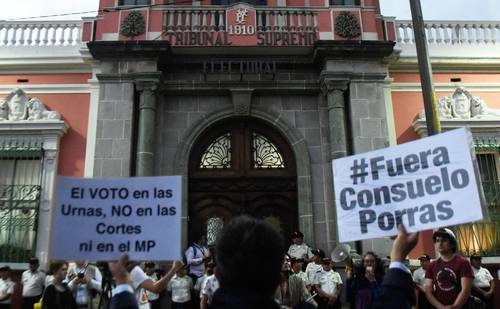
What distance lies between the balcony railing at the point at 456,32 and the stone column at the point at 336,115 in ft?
8.59

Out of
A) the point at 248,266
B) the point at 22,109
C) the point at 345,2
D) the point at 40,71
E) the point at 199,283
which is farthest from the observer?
the point at 345,2

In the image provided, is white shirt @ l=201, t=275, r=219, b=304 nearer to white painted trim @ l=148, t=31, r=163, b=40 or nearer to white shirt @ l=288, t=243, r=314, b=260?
white shirt @ l=288, t=243, r=314, b=260

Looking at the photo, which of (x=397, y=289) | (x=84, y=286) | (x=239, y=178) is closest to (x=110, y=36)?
(x=239, y=178)

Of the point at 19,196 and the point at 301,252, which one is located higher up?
the point at 19,196

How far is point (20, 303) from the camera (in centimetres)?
1038

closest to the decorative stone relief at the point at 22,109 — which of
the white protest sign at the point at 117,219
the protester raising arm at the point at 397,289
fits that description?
the white protest sign at the point at 117,219

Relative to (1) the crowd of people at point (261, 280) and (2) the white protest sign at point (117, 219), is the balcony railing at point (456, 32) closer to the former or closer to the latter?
(1) the crowd of people at point (261, 280)

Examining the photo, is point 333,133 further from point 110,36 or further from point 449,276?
point 449,276

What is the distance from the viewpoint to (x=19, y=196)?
11.4m

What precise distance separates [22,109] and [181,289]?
635cm

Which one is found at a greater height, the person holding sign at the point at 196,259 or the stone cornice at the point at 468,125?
the stone cornice at the point at 468,125

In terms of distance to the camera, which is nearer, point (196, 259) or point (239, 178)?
point (196, 259)

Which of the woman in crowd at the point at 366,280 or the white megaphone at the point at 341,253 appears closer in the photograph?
the woman in crowd at the point at 366,280

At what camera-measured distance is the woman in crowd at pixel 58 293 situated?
6197mm
